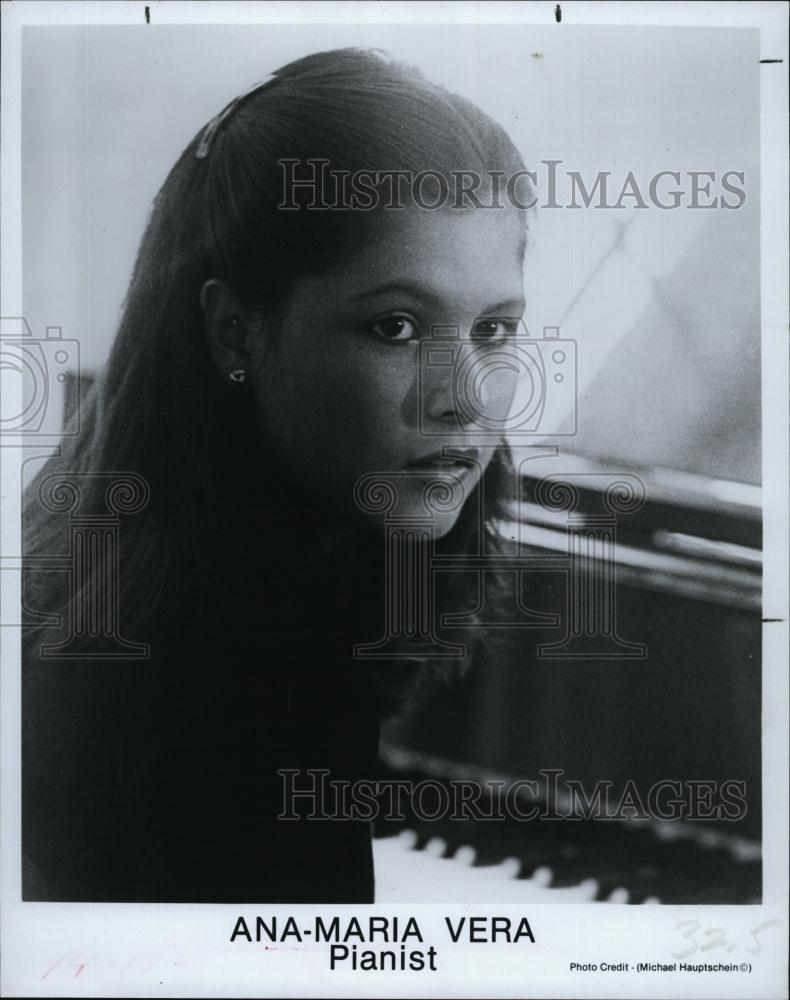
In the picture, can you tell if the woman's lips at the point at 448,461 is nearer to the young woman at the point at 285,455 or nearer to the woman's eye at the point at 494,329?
the young woman at the point at 285,455

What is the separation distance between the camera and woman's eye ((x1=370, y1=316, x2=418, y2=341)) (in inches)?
90.8

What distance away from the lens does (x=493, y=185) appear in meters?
2.32

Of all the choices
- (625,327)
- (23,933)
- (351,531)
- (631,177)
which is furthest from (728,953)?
(631,177)

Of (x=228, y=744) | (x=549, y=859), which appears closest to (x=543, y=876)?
(x=549, y=859)

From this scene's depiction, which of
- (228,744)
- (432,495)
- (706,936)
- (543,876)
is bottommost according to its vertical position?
(706,936)

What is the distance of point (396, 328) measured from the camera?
2309mm

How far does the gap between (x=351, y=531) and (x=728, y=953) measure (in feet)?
4.15

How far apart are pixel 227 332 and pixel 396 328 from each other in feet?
1.24

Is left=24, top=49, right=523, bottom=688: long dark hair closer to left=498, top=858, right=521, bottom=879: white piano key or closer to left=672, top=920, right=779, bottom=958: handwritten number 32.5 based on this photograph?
left=498, top=858, right=521, bottom=879: white piano key

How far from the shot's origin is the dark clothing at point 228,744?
231 cm

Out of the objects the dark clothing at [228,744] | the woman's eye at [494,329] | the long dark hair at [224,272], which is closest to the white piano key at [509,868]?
the dark clothing at [228,744]

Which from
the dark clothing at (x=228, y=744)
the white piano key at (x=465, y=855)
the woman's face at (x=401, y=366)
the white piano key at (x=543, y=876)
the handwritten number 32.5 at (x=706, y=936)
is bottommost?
the handwritten number 32.5 at (x=706, y=936)

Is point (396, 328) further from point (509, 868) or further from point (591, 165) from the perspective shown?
point (509, 868)

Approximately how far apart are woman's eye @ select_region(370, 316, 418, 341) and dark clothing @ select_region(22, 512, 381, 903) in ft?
1.67
